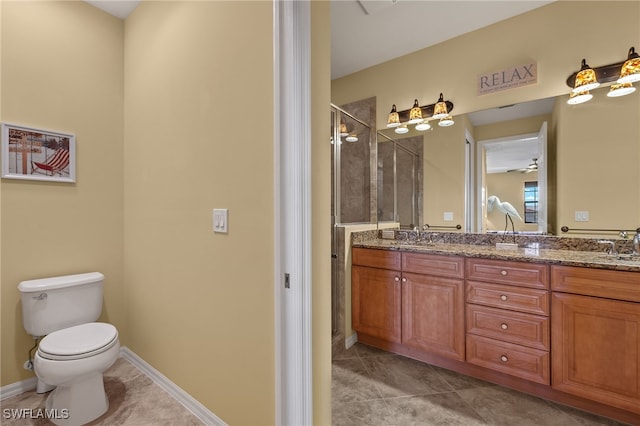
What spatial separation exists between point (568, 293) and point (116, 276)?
2999mm

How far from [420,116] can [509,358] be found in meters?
2.05

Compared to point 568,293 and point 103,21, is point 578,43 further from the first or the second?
point 103,21

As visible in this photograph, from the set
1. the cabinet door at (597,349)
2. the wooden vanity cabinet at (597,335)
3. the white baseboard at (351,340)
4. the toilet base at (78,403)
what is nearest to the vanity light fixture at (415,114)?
the wooden vanity cabinet at (597,335)

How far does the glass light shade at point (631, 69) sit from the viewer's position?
1.78 metres

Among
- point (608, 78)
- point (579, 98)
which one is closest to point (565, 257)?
point (579, 98)

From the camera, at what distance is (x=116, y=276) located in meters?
2.17

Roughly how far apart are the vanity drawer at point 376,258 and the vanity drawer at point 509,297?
0.52 metres

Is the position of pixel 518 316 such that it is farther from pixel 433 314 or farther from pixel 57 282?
pixel 57 282

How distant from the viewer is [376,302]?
230 cm

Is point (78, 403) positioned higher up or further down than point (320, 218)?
further down

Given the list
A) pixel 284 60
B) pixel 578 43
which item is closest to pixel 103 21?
pixel 284 60

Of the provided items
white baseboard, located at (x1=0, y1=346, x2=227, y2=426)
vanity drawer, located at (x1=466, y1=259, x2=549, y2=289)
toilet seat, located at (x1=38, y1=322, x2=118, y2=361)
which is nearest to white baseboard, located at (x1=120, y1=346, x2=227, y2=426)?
white baseboard, located at (x1=0, y1=346, x2=227, y2=426)

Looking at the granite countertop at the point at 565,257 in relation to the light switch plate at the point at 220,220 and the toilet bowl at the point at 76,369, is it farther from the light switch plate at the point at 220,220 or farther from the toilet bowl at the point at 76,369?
the toilet bowl at the point at 76,369

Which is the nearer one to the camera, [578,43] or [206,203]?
[206,203]
